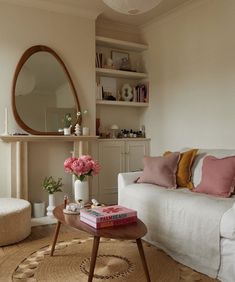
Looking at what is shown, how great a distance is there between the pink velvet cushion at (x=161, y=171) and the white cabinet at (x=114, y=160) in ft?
3.95

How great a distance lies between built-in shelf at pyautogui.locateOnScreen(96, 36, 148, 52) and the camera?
4480 mm

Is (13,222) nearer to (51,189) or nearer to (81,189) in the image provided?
(81,189)

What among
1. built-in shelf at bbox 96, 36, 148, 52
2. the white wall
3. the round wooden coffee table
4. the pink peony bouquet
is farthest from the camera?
built-in shelf at bbox 96, 36, 148, 52

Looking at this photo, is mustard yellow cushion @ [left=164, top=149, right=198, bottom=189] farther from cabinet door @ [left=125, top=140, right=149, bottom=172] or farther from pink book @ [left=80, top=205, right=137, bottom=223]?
cabinet door @ [left=125, top=140, right=149, bottom=172]

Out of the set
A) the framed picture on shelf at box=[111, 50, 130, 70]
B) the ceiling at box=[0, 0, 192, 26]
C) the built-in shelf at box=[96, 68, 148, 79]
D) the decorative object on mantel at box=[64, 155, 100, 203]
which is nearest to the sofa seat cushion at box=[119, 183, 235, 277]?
the decorative object on mantel at box=[64, 155, 100, 203]

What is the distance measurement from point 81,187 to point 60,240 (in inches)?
28.5

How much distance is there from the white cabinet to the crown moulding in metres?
1.75

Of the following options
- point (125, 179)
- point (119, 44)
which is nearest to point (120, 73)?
point (119, 44)

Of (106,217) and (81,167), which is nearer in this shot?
(106,217)

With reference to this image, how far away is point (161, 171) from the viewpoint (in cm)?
323

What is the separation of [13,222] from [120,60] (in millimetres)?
2962

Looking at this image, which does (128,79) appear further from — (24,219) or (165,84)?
(24,219)

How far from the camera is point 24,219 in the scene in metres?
3.05

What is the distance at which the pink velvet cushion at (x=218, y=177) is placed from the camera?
105 inches
